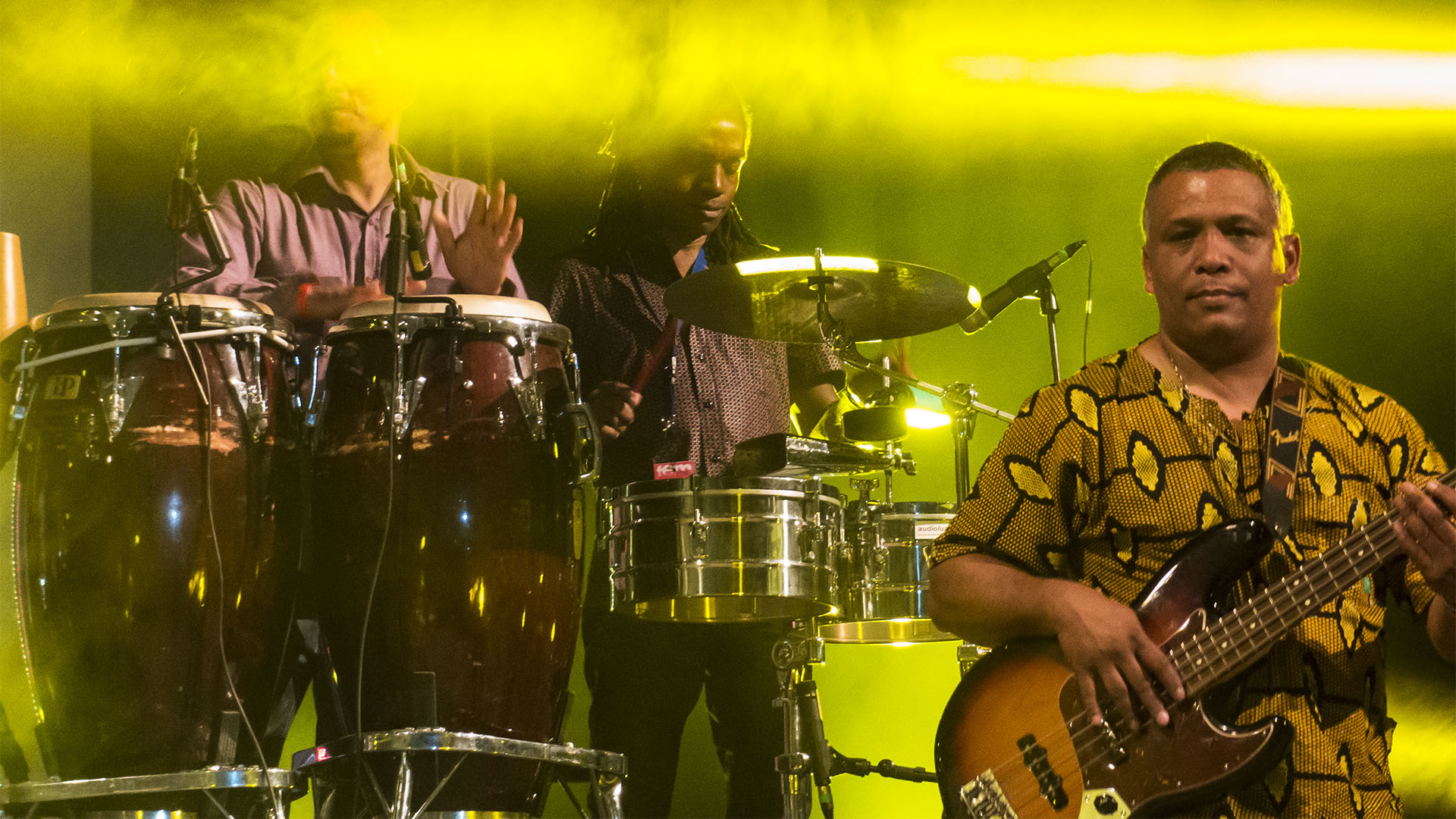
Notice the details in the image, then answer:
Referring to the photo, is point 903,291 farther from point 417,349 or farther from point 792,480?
point 417,349

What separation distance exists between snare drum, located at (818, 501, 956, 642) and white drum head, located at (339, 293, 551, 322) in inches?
50.5

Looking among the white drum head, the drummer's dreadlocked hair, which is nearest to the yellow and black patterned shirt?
the white drum head

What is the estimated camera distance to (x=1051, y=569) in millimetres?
1966

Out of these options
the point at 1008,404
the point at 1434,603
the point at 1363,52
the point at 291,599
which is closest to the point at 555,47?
the point at 1008,404

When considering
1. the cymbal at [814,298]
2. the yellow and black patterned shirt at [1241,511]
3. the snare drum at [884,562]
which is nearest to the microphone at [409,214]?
the cymbal at [814,298]

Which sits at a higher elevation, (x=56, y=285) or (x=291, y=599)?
(x=56, y=285)

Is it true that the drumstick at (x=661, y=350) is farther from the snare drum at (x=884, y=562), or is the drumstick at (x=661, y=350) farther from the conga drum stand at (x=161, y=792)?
the conga drum stand at (x=161, y=792)

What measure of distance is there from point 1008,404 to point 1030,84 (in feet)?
3.81

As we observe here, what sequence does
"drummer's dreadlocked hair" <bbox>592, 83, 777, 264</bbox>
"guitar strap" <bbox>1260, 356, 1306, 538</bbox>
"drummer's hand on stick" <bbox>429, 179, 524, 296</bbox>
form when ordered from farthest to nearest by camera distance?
"drummer's dreadlocked hair" <bbox>592, 83, 777, 264</bbox> < "drummer's hand on stick" <bbox>429, 179, 524, 296</bbox> < "guitar strap" <bbox>1260, 356, 1306, 538</bbox>

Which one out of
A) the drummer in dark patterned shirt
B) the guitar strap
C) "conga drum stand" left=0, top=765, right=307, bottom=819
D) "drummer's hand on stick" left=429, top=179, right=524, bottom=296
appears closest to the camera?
the guitar strap

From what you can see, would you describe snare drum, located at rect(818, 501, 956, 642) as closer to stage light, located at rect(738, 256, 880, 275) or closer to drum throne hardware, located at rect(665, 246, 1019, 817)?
drum throne hardware, located at rect(665, 246, 1019, 817)

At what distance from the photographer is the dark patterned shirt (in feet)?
11.3

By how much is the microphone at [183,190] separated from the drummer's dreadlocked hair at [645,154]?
151 centimetres

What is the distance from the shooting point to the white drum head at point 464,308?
2.44 meters
